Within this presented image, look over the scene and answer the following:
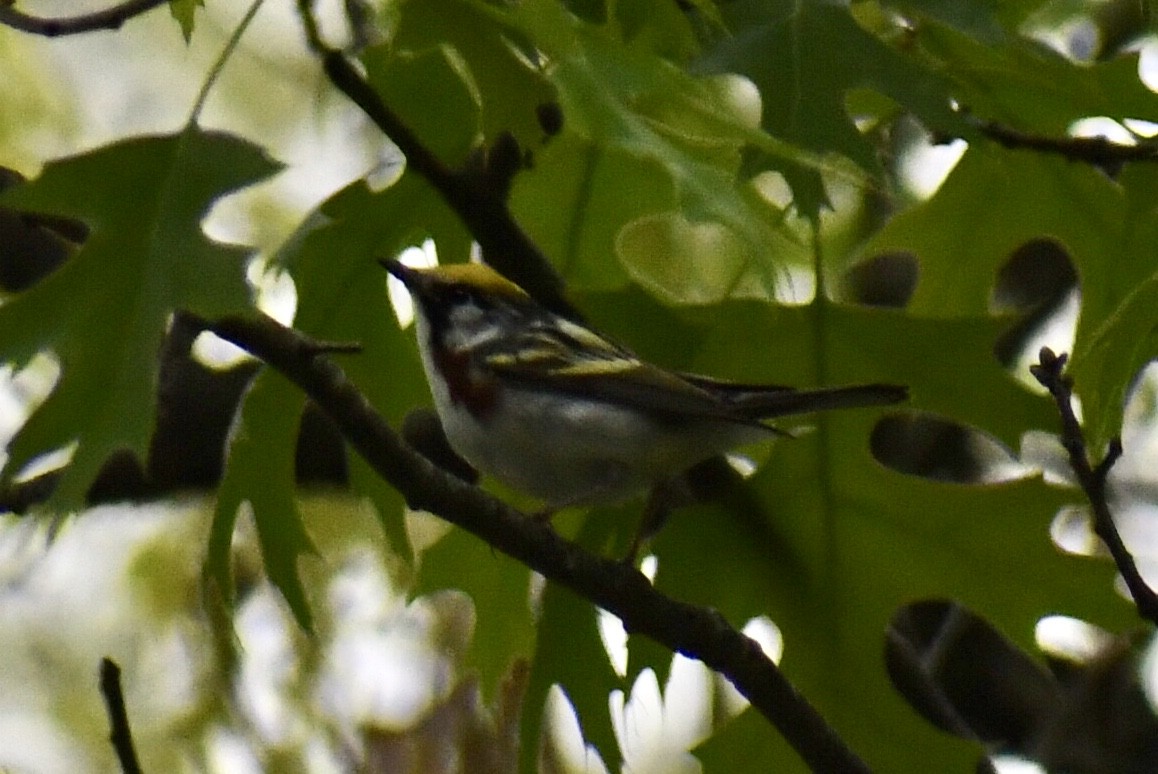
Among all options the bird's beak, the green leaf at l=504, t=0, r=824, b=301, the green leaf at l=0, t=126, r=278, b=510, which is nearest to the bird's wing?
the bird's beak

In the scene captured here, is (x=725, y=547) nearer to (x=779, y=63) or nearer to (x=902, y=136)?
(x=779, y=63)

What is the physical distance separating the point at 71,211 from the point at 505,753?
2.63 m

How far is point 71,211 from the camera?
8.55ft

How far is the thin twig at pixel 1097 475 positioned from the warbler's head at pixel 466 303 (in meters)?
1.51

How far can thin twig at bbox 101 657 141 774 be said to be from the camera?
241cm

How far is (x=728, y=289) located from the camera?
368 centimetres

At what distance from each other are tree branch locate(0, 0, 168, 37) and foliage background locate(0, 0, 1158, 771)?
0.25 meters

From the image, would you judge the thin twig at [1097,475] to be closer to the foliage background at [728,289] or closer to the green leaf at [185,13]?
the foliage background at [728,289]

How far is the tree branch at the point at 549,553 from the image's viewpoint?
8.17 feet

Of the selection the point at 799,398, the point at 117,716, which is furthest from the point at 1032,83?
the point at 117,716

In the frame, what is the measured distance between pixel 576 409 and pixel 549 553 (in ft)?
2.66

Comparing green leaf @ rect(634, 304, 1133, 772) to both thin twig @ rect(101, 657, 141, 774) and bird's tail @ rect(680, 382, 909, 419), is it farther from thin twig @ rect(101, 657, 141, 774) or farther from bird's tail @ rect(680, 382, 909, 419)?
thin twig @ rect(101, 657, 141, 774)

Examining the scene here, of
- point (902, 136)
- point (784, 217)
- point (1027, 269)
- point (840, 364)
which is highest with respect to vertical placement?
point (784, 217)

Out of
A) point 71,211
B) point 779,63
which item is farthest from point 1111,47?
point 71,211
